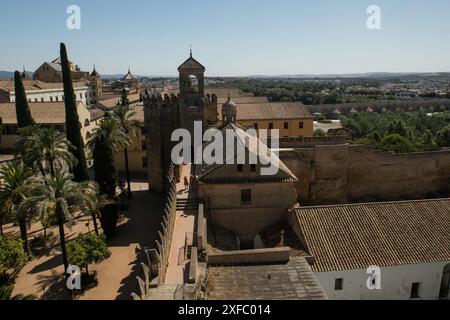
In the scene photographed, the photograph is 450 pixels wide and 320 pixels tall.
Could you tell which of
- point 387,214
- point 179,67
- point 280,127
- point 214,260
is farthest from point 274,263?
point 280,127

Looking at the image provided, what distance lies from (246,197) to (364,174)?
12.8 meters

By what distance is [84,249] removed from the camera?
2311 cm

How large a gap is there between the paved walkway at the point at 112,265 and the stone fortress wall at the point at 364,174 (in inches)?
507

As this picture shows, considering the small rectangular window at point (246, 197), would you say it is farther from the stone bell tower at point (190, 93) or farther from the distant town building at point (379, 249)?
the stone bell tower at point (190, 93)

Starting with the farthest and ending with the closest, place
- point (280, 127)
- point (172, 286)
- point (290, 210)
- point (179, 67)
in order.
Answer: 1. point (280, 127)
2. point (179, 67)
3. point (290, 210)
4. point (172, 286)

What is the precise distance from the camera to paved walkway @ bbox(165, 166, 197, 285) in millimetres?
17531

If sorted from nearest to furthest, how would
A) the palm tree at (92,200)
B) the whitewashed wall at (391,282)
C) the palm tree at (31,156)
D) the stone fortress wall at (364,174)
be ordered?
the whitewashed wall at (391,282)
the palm tree at (92,200)
the palm tree at (31,156)
the stone fortress wall at (364,174)

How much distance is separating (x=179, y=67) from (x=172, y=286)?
2216 cm

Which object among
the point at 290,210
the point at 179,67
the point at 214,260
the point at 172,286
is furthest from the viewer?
the point at 179,67

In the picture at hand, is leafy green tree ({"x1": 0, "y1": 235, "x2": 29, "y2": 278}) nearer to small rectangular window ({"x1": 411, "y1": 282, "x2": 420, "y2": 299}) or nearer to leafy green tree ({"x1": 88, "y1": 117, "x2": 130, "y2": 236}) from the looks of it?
leafy green tree ({"x1": 88, "y1": 117, "x2": 130, "y2": 236})

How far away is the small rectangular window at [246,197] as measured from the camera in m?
24.7

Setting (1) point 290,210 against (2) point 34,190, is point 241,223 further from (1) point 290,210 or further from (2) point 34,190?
(2) point 34,190

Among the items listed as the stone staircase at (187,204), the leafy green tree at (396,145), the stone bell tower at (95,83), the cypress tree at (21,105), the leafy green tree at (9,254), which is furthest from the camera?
the stone bell tower at (95,83)

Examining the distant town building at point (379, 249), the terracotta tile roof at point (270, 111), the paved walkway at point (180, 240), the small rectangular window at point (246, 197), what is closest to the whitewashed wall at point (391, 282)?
the distant town building at point (379, 249)
